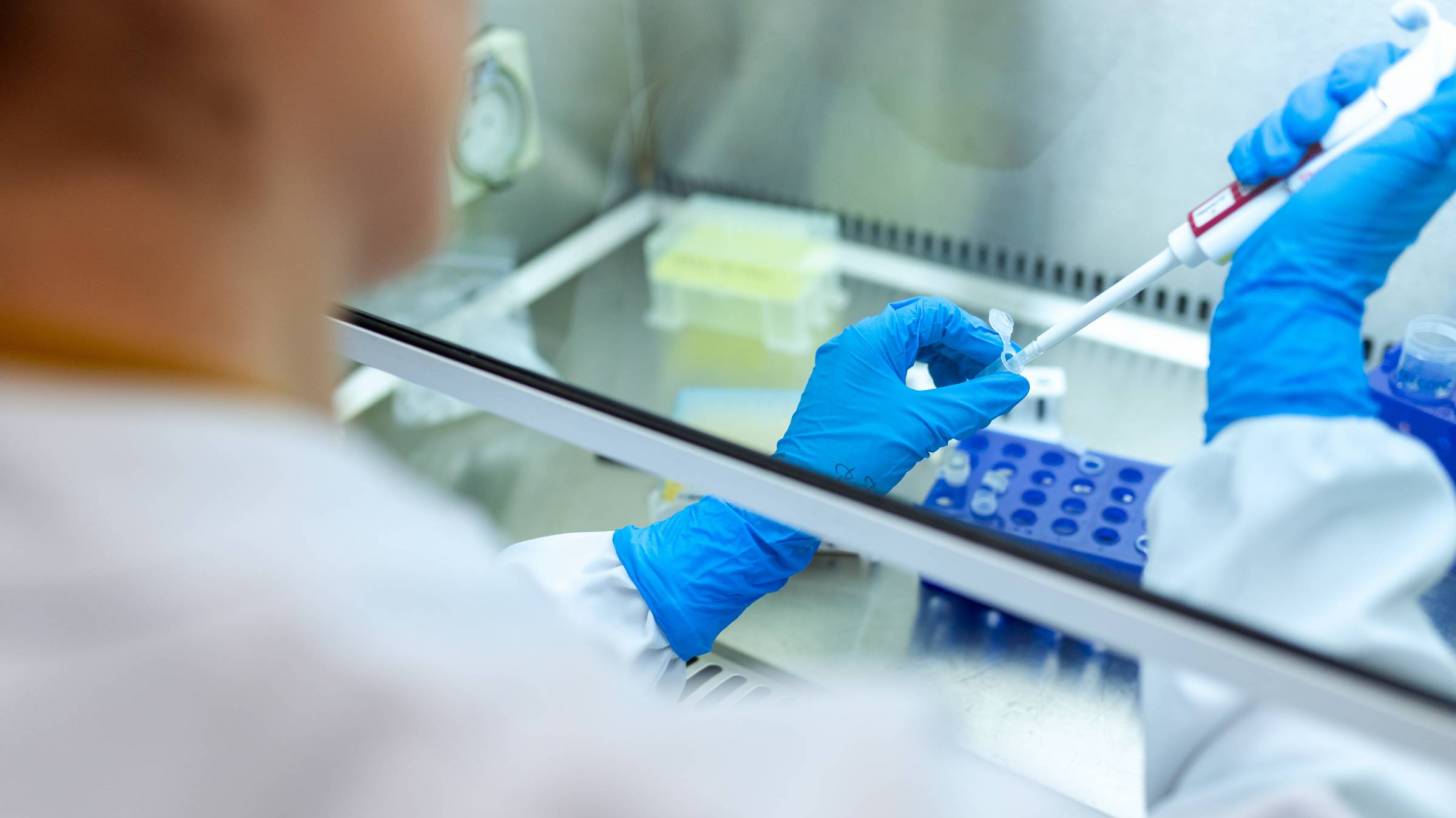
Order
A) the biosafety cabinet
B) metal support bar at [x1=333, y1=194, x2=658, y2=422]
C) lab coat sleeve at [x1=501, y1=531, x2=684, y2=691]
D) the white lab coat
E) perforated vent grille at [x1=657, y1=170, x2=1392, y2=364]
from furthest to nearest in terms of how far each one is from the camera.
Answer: metal support bar at [x1=333, y1=194, x2=658, y2=422] < perforated vent grille at [x1=657, y1=170, x2=1392, y2=364] < lab coat sleeve at [x1=501, y1=531, x2=684, y2=691] < the biosafety cabinet < the white lab coat

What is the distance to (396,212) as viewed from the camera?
566 mm

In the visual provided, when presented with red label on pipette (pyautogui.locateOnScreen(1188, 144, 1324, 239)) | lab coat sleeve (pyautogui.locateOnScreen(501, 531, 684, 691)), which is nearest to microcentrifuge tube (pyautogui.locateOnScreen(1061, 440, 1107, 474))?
red label on pipette (pyautogui.locateOnScreen(1188, 144, 1324, 239))

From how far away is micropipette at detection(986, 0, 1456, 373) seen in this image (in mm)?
892

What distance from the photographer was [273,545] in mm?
429

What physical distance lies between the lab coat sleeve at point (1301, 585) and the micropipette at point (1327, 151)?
0.77ft

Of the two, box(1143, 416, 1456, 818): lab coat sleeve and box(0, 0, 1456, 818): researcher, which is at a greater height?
box(0, 0, 1456, 818): researcher

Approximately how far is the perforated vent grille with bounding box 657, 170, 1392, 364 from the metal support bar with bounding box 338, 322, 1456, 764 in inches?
25.1

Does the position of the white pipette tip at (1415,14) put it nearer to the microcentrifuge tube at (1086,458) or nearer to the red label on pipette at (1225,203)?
the red label on pipette at (1225,203)

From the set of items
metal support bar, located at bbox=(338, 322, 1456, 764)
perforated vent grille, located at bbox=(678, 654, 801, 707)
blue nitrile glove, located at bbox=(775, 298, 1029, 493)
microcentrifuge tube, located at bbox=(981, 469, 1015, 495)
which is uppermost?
metal support bar, located at bbox=(338, 322, 1456, 764)

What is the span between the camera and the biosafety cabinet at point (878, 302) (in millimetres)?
723

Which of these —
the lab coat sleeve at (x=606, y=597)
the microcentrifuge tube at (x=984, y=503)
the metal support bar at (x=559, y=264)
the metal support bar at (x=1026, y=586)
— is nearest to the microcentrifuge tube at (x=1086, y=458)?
the microcentrifuge tube at (x=984, y=503)

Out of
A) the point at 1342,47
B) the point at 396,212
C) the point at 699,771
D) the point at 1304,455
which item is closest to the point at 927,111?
the point at 1342,47

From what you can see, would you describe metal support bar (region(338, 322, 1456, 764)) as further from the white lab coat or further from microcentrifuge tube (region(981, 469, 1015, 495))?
microcentrifuge tube (region(981, 469, 1015, 495))

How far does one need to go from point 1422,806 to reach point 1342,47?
772 mm
